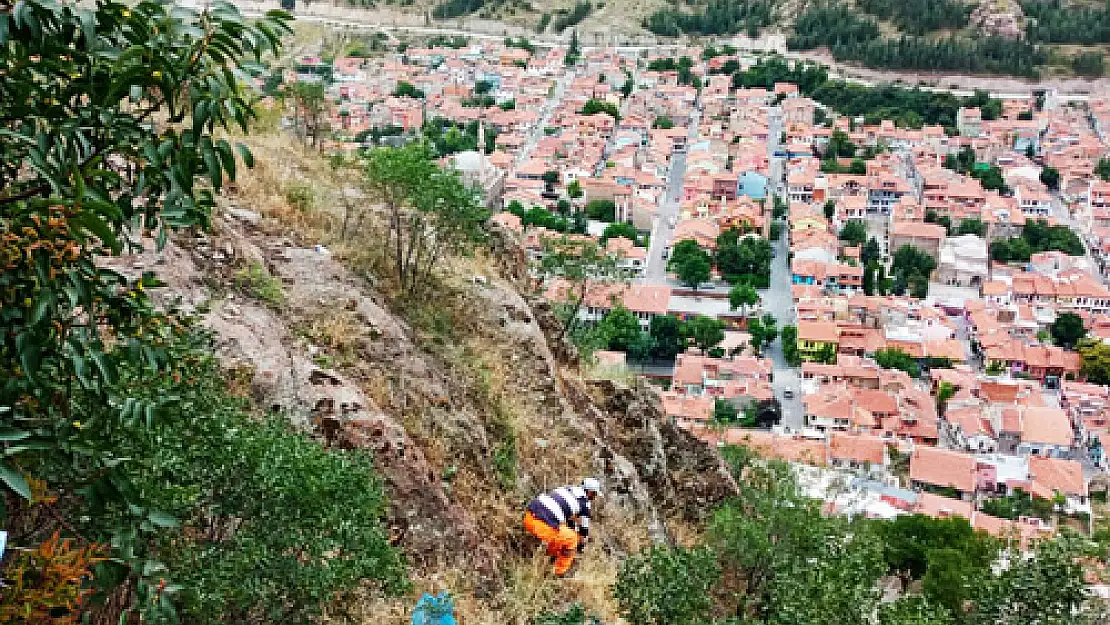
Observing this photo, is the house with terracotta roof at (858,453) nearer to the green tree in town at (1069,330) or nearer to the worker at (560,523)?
the green tree in town at (1069,330)

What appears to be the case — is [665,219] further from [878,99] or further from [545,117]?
[878,99]

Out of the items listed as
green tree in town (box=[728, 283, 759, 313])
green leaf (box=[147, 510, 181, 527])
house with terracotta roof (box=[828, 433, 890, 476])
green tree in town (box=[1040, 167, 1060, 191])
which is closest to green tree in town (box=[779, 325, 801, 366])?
green tree in town (box=[728, 283, 759, 313])

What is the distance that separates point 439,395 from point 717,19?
188 ft

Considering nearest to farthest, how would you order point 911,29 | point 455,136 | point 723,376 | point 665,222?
point 723,376 → point 665,222 → point 455,136 → point 911,29

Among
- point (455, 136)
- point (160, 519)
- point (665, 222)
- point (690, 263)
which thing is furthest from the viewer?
point (455, 136)

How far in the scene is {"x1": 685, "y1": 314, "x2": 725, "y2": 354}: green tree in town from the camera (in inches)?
1083

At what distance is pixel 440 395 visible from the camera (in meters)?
6.38

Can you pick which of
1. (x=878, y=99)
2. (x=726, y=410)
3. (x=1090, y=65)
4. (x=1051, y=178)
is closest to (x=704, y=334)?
A: (x=726, y=410)

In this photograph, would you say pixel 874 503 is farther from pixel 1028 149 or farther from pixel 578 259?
pixel 1028 149

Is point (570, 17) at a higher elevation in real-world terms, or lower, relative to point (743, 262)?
higher

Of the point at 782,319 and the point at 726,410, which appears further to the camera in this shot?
the point at 782,319

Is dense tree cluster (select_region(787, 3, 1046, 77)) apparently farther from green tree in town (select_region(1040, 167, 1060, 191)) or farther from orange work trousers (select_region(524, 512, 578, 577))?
orange work trousers (select_region(524, 512, 578, 577))

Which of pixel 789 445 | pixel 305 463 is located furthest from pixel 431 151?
pixel 789 445

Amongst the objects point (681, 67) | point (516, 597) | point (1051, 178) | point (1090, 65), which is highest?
point (516, 597)
